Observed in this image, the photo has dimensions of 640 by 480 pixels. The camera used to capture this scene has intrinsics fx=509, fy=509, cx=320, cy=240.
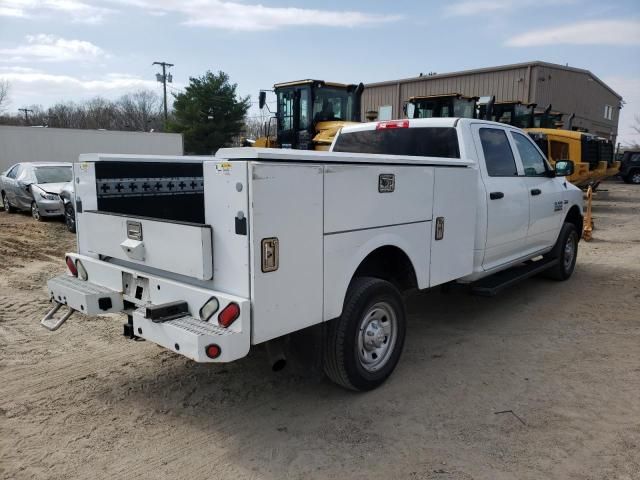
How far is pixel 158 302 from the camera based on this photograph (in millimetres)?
3398

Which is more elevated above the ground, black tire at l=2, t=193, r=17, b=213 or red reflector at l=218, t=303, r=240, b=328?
red reflector at l=218, t=303, r=240, b=328

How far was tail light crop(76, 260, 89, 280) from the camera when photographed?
4012 mm

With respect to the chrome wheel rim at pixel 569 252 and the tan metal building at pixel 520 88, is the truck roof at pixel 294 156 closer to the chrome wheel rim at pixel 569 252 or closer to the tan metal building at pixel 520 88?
the chrome wheel rim at pixel 569 252

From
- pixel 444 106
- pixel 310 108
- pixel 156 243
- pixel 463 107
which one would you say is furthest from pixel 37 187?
pixel 463 107

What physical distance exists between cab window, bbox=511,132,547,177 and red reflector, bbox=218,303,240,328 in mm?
4321

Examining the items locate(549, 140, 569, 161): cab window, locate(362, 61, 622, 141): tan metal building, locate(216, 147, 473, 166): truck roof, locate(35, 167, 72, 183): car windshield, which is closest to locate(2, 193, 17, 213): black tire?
locate(35, 167, 72, 183): car windshield

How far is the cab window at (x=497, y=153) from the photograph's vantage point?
5273mm

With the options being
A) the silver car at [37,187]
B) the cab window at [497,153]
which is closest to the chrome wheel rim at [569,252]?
the cab window at [497,153]

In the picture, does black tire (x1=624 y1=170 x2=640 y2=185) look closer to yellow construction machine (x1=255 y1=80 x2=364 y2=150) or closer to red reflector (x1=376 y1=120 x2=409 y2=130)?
yellow construction machine (x1=255 y1=80 x2=364 y2=150)

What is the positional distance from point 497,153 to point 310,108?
9.89 m

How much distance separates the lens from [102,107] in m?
74.3

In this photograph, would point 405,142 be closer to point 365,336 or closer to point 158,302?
point 365,336

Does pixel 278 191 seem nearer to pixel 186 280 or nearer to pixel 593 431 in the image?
pixel 186 280

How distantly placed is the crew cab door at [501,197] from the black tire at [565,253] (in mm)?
1426
